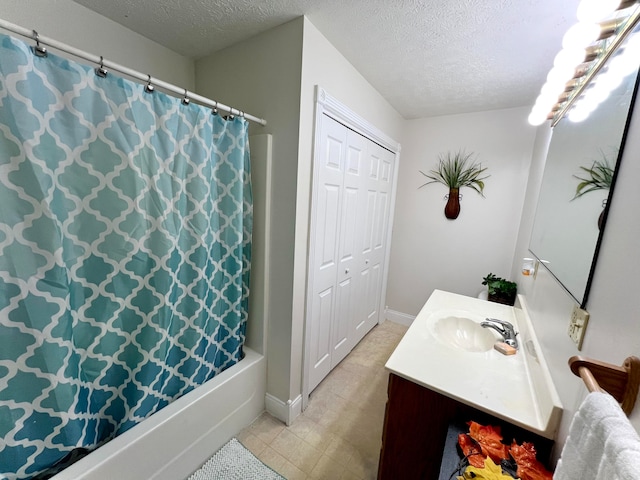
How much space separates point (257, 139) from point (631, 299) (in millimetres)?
1538

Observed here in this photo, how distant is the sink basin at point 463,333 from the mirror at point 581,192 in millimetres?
513

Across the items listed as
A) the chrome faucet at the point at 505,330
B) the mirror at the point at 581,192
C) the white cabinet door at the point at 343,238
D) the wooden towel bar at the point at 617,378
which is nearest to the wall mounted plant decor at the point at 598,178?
the mirror at the point at 581,192

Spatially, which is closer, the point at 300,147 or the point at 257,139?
the point at 300,147

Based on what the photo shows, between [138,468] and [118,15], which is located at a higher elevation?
[118,15]

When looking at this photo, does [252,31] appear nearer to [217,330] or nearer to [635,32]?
[635,32]

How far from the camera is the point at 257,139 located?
4.77 ft

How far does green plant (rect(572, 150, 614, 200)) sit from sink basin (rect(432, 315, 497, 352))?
2.83 feet

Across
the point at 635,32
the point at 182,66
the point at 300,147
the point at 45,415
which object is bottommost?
the point at 45,415

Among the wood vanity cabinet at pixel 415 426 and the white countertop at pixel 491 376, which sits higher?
the white countertop at pixel 491 376

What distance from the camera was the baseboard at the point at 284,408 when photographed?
5.15 ft

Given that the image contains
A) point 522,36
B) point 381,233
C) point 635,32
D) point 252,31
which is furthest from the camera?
point 381,233

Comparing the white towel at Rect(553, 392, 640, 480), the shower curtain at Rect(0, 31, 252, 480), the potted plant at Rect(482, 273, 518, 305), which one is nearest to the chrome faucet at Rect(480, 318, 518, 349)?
the potted plant at Rect(482, 273, 518, 305)

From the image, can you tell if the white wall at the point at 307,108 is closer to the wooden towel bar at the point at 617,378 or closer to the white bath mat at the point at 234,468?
the white bath mat at the point at 234,468

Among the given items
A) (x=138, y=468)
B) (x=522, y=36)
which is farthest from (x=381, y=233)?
(x=138, y=468)
